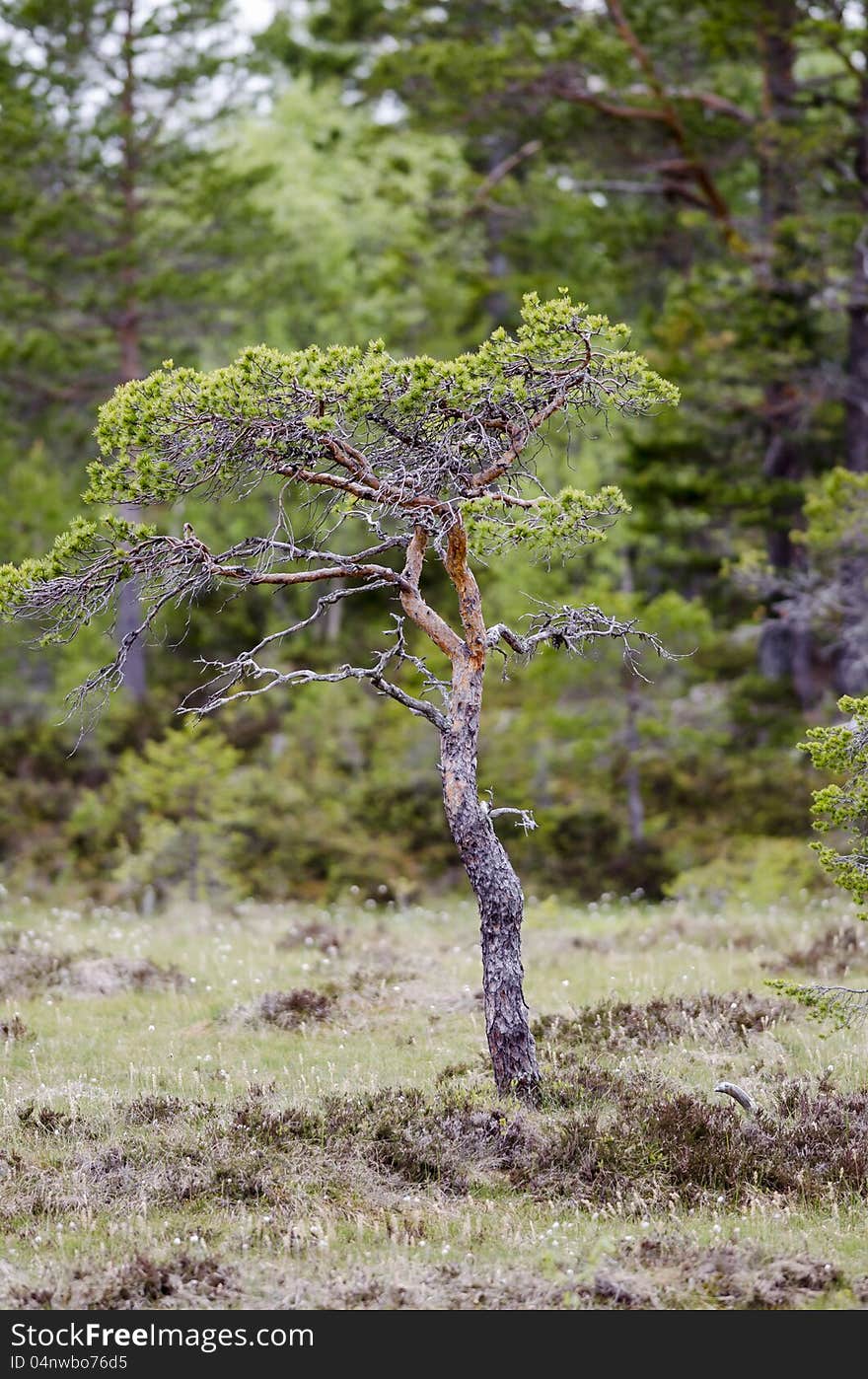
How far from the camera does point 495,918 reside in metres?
8.85

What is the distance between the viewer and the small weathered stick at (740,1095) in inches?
340

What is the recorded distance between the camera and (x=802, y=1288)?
670 cm

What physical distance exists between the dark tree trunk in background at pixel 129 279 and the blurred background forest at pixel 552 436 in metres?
0.09

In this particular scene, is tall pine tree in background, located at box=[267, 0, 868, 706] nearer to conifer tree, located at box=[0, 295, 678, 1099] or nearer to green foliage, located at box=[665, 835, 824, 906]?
green foliage, located at box=[665, 835, 824, 906]

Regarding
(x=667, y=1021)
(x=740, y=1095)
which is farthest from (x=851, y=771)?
(x=667, y=1021)

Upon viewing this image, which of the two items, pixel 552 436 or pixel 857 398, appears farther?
pixel 552 436

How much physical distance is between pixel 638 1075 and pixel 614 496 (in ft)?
14.3

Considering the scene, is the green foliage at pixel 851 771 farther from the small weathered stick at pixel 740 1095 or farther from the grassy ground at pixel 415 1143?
the grassy ground at pixel 415 1143

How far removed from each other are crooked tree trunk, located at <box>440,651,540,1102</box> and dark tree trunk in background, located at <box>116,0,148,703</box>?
56.6ft

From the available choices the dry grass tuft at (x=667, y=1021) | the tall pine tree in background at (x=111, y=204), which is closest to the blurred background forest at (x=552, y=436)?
the tall pine tree in background at (x=111, y=204)

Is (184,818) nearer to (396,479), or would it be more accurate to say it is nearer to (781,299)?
(396,479)

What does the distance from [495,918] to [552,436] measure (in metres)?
16.9

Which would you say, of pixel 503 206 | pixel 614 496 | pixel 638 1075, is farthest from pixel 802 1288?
pixel 503 206

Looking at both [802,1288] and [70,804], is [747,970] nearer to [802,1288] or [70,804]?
[802,1288]
